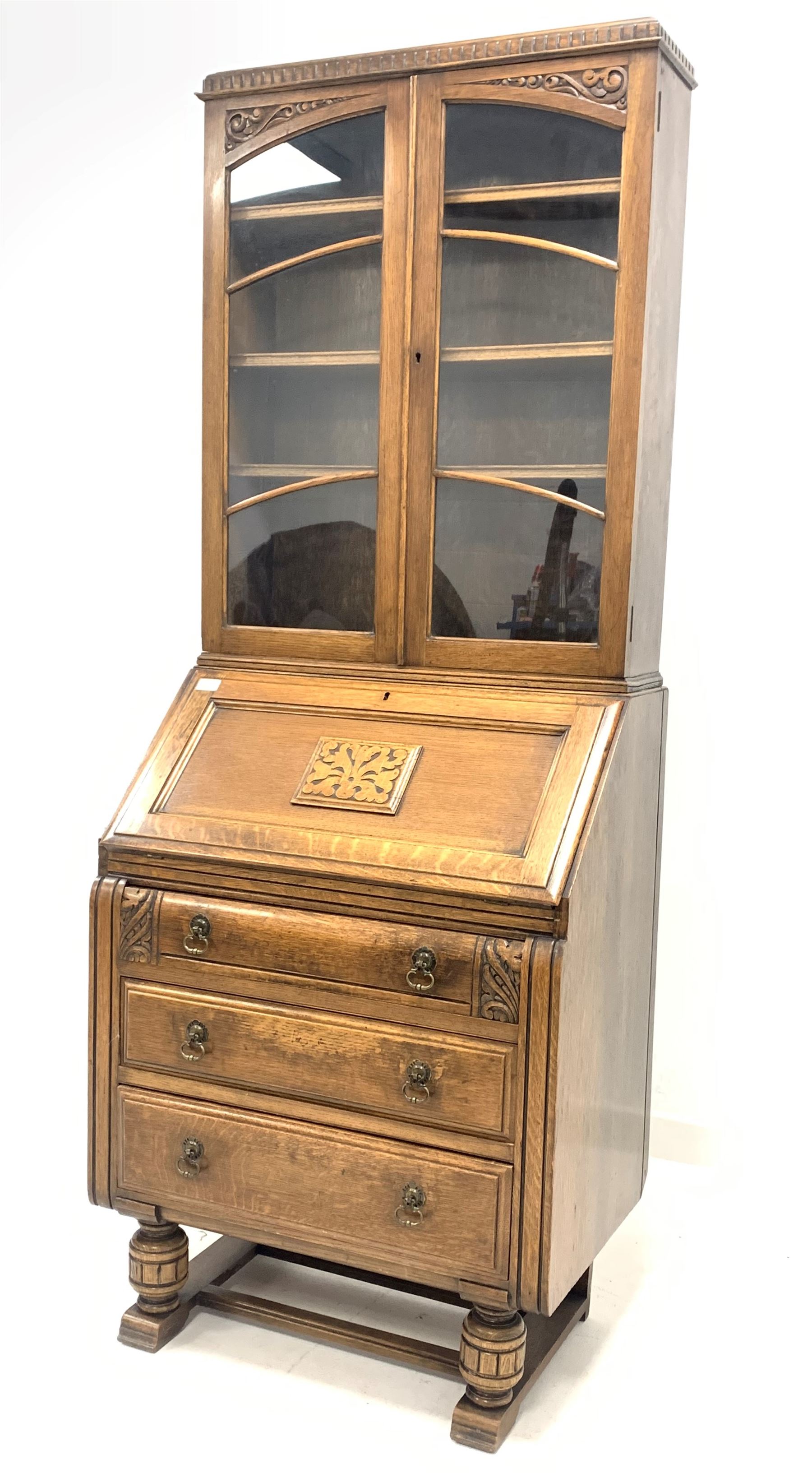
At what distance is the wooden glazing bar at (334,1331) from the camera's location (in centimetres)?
227

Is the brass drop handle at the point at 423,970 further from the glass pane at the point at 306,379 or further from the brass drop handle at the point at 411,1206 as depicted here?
the glass pane at the point at 306,379

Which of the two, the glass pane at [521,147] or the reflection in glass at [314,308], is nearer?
the glass pane at [521,147]

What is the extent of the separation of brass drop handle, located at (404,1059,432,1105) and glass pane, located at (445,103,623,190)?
4.72 ft

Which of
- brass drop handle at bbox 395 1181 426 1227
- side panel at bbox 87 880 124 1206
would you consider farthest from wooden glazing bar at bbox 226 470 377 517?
brass drop handle at bbox 395 1181 426 1227

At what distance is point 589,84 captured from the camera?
2.18m

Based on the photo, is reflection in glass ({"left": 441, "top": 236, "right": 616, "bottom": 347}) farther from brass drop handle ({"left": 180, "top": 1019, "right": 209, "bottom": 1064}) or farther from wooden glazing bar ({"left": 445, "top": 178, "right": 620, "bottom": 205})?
brass drop handle ({"left": 180, "top": 1019, "right": 209, "bottom": 1064})

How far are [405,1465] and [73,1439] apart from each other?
510 millimetres

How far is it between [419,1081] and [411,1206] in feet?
0.66

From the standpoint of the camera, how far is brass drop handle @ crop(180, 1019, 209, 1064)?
7.30 feet

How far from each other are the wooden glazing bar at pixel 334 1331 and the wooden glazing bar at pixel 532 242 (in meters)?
1.81

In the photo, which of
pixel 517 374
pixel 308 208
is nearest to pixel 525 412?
pixel 517 374

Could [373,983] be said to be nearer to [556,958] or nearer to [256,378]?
[556,958]

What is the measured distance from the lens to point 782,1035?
2975 millimetres

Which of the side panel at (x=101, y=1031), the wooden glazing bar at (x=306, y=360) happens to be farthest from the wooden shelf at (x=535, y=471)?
the side panel at (x=101, y=1031)
